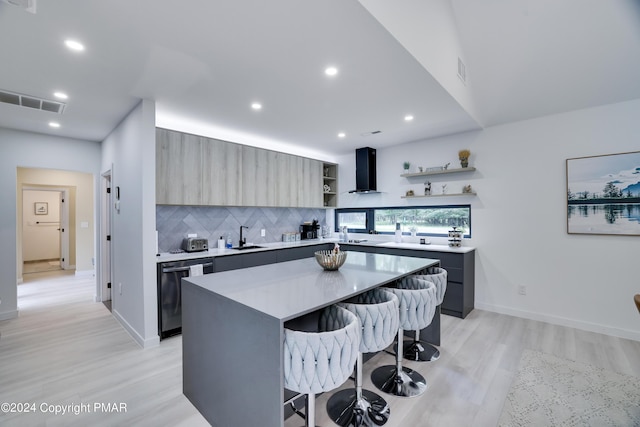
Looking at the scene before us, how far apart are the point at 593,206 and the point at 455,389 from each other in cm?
276

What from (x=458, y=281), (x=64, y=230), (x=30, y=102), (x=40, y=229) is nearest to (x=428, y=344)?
(x=458, y=281)

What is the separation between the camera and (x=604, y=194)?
3.24m

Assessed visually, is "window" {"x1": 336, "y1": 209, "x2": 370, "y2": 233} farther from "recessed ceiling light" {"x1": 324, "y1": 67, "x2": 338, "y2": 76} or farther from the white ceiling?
"recessed ceiling light" {"x1": 324, "y1": 67, "x2": 338, "y2": 76}

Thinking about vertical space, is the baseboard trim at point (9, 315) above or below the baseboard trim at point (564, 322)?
above

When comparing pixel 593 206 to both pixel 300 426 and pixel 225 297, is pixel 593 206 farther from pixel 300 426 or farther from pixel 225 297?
pixel 225 297

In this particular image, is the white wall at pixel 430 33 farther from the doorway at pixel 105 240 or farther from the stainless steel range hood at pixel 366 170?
the doorway at pixel 105 240

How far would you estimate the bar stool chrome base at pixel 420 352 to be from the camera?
2.67 meters

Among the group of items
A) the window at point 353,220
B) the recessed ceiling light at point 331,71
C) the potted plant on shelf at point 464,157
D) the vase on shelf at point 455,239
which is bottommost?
the vase on shelf at point 455,239

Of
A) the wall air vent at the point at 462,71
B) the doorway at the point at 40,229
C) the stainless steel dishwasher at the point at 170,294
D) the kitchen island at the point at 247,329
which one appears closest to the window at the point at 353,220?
the wall air vent at the point at 462,71

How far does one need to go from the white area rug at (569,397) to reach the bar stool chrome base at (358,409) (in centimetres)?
77

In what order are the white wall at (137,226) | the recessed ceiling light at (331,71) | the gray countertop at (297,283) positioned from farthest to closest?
the white wall at (137,226) < the recessed ceiling light at (331,71) < the gray countertop at (297,283)

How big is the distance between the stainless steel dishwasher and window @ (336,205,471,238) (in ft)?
10.8

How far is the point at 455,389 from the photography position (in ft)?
7.27

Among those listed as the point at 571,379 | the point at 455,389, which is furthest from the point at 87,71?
the point at 571,379
